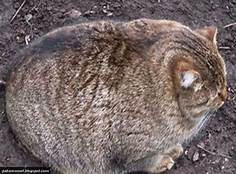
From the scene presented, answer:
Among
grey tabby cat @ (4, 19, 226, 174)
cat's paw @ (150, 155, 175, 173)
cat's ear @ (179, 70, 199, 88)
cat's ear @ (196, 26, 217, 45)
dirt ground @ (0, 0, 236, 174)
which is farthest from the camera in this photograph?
dirt ground @ (0, 0, 236, 174)

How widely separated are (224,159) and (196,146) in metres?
0.20

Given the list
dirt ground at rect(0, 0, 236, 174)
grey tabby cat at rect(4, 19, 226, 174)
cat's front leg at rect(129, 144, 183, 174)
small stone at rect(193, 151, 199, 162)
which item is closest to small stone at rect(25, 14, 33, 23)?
dirt ground at rect(0, 0, 236, 174)

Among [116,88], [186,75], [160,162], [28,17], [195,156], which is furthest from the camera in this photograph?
[28,17]

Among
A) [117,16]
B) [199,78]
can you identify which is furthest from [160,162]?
[117,16]

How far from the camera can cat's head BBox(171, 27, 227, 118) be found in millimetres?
3176

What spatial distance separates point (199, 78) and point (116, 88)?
0.47 metres

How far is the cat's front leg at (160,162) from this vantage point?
366 centimetres

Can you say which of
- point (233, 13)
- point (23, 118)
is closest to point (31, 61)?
point (23, 118)

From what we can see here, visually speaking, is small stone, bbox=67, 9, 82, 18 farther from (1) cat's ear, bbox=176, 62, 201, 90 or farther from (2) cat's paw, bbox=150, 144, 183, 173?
(1) cat's ear, bbox=176, 62, 201, 90

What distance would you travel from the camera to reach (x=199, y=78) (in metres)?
3.16

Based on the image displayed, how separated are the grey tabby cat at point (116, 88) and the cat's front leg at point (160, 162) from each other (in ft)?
0.39

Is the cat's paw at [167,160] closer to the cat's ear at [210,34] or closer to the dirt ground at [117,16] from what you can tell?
Result: the dirt ground at [117,16]

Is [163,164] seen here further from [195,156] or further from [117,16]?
[117,16]

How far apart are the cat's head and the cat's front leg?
45 cm
